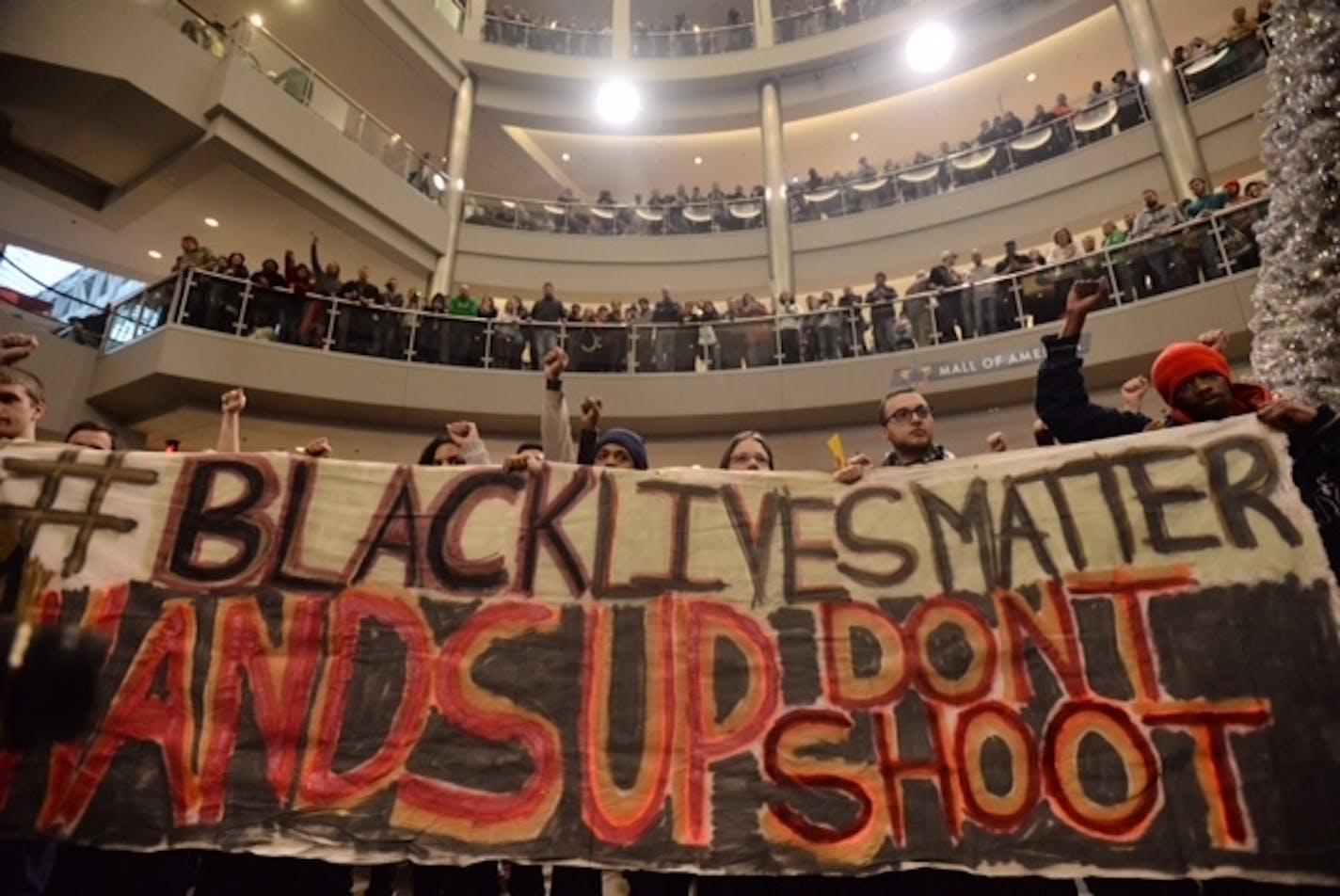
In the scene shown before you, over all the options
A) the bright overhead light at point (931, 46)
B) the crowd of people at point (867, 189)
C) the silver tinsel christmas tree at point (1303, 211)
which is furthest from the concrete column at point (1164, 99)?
the silver tinsel christmas tree at point (1303, 211)

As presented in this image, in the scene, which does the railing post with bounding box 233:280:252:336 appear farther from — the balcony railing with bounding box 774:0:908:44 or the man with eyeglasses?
the balcony railing with bounding box 774:0:908:44

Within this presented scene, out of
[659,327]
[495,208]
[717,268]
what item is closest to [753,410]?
[659,327]

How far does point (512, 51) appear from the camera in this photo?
16.1 m

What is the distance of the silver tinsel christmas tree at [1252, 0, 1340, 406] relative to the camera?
9.22ft

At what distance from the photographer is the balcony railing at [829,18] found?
50.7 feet

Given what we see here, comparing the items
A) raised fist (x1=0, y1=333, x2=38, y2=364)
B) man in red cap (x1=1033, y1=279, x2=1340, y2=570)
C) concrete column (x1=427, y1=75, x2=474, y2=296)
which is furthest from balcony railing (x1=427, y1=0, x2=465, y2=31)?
man in red cap (x1=1033, y1=279, x2=1340, y2=570)

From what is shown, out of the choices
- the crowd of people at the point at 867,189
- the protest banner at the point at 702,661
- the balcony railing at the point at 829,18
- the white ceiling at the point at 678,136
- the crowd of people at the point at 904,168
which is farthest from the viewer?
the balcony railing at the point at 829,18

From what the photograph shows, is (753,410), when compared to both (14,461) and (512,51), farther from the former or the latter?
(512,51)

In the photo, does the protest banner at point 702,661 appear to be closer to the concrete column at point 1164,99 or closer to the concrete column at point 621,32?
the concrete column at point 1164,99

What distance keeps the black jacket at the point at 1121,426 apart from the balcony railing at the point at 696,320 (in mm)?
7280

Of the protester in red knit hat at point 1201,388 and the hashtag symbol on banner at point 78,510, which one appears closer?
the hashtag symbol on banner at point 78,510

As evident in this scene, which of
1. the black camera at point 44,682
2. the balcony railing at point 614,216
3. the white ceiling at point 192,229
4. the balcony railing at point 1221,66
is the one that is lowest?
the black camera at point 44,682

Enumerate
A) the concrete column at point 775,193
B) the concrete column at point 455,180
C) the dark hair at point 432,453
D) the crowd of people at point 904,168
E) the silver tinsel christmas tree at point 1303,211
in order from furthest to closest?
the concrete column at point 455,180, the concrete column at point 775,193, the crowd of people at point 904,168, the dark hair at point 432,453, the silver tinsel christmas tree at point 1303,211

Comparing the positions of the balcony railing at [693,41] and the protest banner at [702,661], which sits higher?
the balcony railing at [693,41]
